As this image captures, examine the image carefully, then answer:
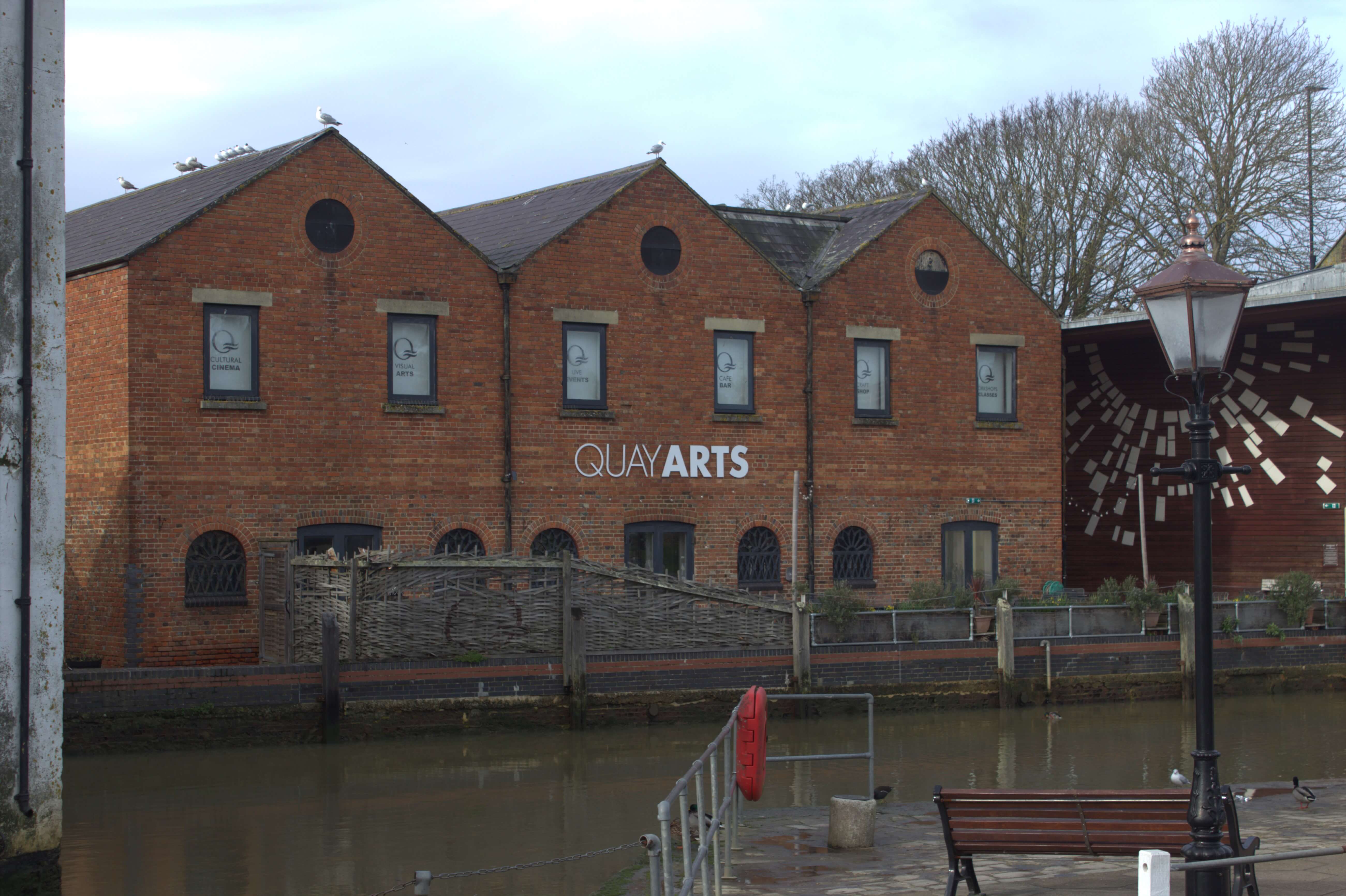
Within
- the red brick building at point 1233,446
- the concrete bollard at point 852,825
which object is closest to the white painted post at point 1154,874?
the concrete bollard at point 852,825

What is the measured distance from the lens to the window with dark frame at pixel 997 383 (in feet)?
100

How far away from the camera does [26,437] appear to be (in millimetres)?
10547

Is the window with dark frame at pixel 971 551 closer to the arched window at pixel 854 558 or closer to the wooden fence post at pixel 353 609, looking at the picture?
the arched window at pixel 854 558

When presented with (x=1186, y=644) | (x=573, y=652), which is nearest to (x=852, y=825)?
(x=573, y=652)

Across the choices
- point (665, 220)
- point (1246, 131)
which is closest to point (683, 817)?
point (665, 220)

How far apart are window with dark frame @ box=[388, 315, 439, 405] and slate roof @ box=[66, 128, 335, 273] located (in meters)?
3.20

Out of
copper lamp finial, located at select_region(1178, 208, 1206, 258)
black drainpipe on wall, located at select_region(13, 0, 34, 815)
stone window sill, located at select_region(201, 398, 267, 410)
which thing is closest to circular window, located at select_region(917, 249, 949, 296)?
stone window sill, located at select_region(201, 398, 267, 410)

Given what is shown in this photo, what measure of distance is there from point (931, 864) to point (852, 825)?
79cm

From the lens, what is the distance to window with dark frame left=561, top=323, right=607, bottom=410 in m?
26.7

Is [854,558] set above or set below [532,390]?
below

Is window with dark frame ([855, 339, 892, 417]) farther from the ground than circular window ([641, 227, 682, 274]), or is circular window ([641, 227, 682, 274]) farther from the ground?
circular window ([641, 227, 682, 274])

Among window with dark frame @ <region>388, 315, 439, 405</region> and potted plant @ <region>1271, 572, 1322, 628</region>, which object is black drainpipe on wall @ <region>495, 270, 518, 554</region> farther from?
potted plant @ <region>1271, 572, 1322, 628</region>

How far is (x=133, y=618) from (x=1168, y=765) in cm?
1478

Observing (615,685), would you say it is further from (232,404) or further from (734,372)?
(734,372)
